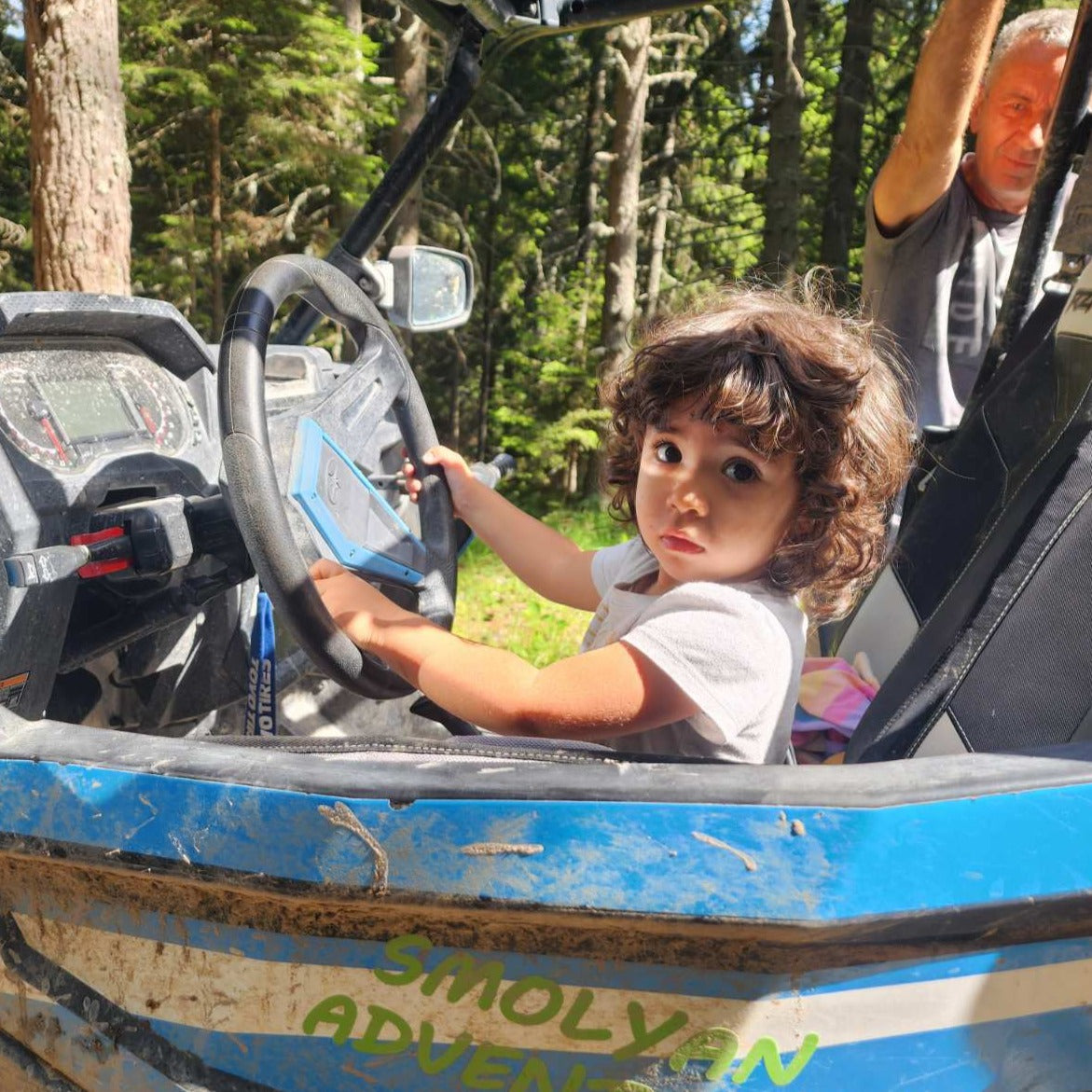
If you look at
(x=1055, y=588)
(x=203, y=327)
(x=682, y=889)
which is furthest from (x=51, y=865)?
(x=203, y=327)

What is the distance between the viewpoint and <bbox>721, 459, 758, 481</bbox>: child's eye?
1537mm

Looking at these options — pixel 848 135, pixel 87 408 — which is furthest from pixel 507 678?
pixel 848 135

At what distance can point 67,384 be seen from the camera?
1.90 metres

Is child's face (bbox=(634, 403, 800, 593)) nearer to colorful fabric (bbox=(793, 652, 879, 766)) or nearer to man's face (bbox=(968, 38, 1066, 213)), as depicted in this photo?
colorful fabric (bbox=(793, 652, 879, 766))

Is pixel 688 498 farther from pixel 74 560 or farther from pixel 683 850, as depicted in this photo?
pixel 74 560

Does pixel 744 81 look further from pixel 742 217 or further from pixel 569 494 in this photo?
pixel 569 494

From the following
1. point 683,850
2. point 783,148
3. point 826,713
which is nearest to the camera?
point 683,850

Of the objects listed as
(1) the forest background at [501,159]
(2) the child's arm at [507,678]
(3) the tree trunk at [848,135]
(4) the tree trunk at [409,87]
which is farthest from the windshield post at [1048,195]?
(3) the tree trunk at [848,135]

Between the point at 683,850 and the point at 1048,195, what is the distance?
4.19ft

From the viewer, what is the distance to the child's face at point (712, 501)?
1535mm

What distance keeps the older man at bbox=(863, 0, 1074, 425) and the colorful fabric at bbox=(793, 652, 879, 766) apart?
879 mm

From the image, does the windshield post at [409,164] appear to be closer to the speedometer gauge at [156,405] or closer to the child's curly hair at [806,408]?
the speedometer gauge at [156,405]

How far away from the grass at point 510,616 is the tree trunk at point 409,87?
12.6 feet

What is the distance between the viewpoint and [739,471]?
1542 mm
